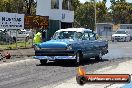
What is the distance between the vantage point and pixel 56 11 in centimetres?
4588

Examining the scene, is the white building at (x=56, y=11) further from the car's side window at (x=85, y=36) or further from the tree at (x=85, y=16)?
the tree at (x=85, y=16)

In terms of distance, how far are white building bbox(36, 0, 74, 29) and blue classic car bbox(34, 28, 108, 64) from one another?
24.2 meters

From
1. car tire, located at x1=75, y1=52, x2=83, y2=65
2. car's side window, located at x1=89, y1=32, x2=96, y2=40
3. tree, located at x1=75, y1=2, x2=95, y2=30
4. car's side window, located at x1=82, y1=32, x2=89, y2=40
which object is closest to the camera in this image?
car tire, located at x1=75, y1=52, x2=83, y2=65

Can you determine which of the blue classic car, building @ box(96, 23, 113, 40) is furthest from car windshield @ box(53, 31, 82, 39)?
building @ box(96, 23, 113, 40)

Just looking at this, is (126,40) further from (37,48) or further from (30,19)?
(37,48)

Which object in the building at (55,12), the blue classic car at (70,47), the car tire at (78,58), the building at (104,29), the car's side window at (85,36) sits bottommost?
the building at (104,29)

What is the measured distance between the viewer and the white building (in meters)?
45.2

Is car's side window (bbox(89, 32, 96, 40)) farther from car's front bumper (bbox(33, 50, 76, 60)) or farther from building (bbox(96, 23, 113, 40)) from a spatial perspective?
building (bbox(96, 23, 113, 40))

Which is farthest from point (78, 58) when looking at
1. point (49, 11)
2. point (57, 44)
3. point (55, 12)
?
point (55, 12)

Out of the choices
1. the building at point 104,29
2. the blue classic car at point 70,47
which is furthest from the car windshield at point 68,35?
the building at point 104,29

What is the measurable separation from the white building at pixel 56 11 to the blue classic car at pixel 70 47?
2421 centimetres

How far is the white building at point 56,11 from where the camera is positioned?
45250 millimetres

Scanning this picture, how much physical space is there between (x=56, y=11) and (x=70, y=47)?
90.3 ft

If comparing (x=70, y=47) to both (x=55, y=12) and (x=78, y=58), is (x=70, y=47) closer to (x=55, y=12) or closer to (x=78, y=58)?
(x=78, y=58)
